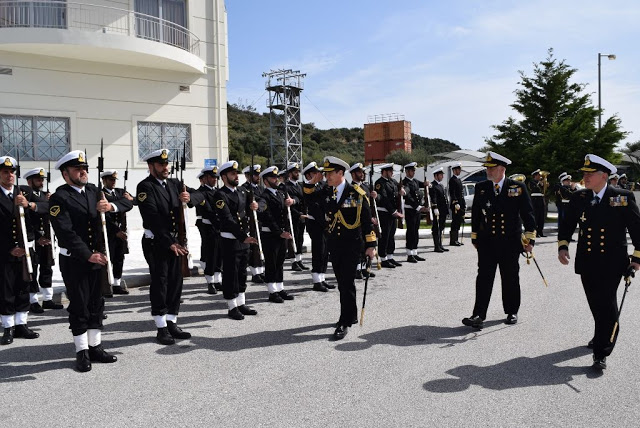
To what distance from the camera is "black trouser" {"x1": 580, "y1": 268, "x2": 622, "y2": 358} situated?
4.80 metres

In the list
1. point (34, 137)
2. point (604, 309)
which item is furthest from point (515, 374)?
point (34, 137)

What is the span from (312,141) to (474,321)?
302ft

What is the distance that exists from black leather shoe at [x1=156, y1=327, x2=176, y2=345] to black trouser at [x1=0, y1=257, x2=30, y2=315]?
169 cm

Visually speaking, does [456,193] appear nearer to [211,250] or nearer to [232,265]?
[211,250]

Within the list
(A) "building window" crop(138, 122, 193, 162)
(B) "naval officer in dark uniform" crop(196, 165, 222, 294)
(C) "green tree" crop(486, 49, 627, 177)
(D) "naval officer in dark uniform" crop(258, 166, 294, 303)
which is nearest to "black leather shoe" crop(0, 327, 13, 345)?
(B) "naval officer in dark uniform" crop(196, 165, 222, 294)

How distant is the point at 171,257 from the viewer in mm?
6066

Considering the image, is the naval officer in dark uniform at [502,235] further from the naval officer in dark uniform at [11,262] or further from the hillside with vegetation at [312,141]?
the hillside with vegetation at [312,141]

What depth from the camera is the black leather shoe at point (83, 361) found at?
5105mm

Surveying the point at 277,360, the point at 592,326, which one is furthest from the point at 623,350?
the point at 277,360

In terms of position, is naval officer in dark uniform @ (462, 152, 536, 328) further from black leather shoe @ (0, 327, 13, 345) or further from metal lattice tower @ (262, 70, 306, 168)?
metal lattice tower @ (262, 70, 306, 168)

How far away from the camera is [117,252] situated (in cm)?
887

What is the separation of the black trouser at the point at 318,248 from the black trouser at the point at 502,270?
3.17 m

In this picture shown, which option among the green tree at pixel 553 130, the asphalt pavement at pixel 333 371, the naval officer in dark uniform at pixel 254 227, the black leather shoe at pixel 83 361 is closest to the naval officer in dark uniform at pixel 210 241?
the naval officer in dark uniform at pixel 254 227

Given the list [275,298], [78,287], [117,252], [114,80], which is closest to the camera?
[78,287]
